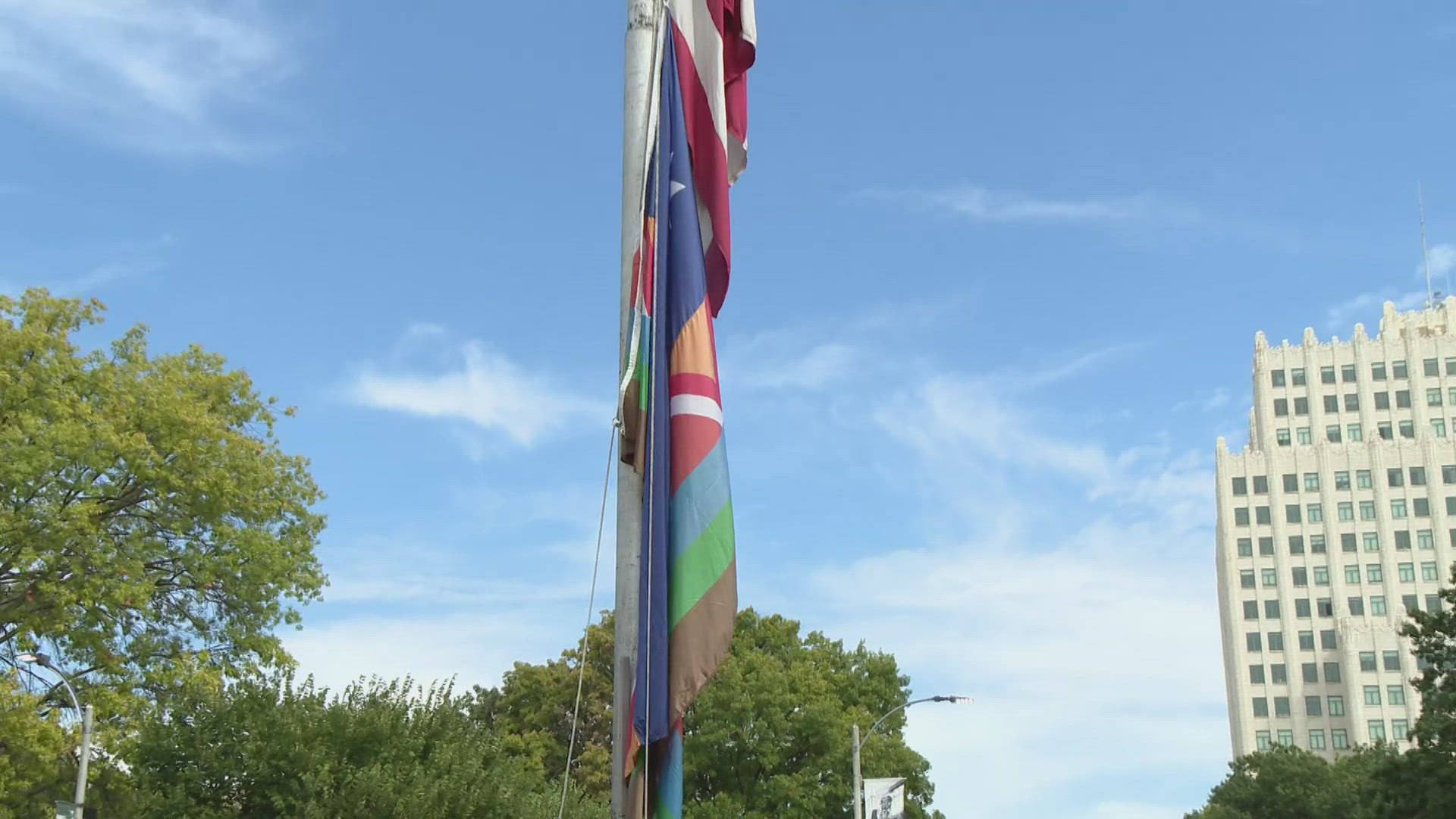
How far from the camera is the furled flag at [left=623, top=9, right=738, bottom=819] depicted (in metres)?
7.33

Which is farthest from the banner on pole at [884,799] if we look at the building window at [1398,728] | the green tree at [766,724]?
the building window at [1398,728]

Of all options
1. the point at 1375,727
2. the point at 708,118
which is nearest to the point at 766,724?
the point at 708,118

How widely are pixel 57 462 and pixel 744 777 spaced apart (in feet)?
89.9

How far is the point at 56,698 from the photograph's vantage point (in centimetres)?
3319

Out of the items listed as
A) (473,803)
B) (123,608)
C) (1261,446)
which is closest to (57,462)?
(123,608)

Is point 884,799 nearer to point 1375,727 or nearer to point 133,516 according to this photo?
point 133,516

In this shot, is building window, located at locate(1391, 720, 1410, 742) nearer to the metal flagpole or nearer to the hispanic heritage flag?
the hispanic heritage flag

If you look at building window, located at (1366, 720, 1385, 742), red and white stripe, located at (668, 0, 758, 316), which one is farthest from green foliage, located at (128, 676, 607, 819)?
building window, located at (1366, 720, 1385, 742)

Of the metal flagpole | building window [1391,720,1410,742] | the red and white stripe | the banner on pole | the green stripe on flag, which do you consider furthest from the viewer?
building window [1391,720,1410,742]

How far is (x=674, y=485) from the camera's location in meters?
7.77

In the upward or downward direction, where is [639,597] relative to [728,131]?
downward

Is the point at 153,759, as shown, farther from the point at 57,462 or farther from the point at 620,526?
the point at 620,526

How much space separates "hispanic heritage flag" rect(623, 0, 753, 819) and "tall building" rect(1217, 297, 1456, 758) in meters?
135

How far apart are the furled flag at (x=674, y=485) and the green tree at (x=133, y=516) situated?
2596 cm
